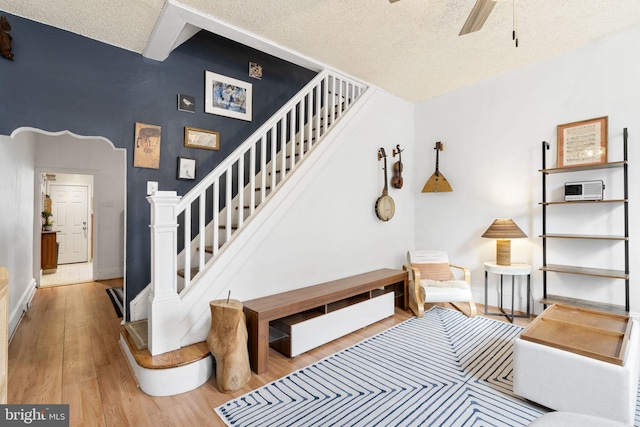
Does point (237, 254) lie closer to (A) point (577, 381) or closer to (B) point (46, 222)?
(A) point (577, 381)

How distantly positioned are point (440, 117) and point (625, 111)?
Result: 200 centimetres

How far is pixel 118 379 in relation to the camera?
7.57ft

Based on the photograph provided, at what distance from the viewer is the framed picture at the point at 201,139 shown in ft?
11.0

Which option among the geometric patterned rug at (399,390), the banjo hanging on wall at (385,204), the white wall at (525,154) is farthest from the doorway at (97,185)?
the white wall at (525,154)

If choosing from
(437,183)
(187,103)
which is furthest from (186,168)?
(437,183)

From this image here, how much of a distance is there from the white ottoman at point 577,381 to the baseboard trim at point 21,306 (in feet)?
14.7

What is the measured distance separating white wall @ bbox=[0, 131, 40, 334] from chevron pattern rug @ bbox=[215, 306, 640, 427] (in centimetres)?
289

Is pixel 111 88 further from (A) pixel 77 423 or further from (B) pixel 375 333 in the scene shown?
(B) pixel 375 333

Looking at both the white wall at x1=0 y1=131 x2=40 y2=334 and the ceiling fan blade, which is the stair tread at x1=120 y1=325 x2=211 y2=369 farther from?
the ceiling fan blade

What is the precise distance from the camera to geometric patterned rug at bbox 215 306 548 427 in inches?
74.9

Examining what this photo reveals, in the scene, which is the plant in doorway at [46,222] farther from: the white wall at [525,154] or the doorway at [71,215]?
the white wall at [525,154]

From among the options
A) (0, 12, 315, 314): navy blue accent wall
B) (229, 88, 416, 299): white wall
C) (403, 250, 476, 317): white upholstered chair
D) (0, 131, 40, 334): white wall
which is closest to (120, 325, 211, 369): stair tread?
(229, 88, 416, 299): white wall

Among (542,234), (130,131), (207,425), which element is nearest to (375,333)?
(207,425)

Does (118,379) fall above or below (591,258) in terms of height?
below
